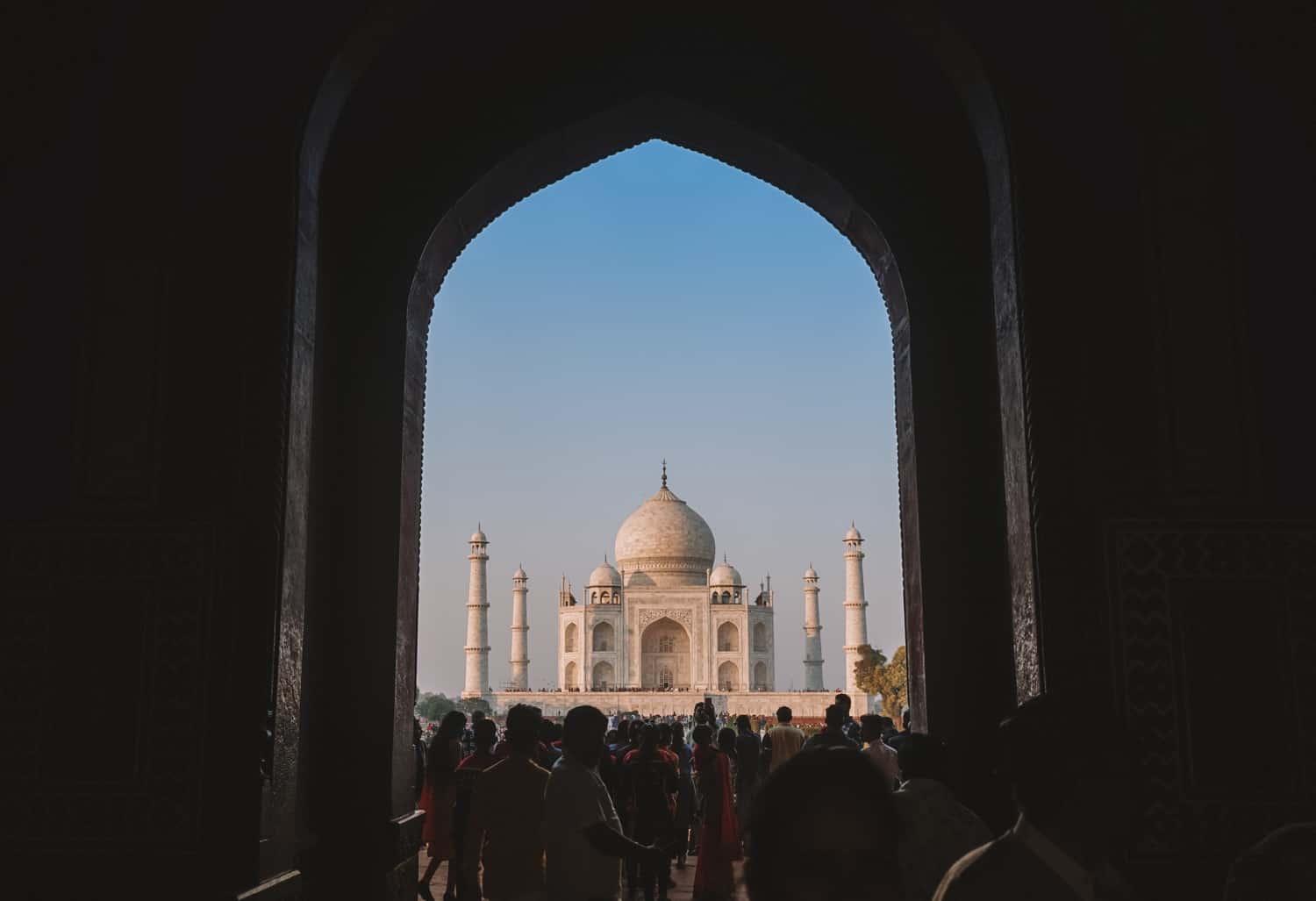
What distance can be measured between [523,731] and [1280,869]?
2.50 metres

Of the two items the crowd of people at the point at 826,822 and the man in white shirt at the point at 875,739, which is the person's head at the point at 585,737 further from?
the man in white shirt at the point at 875,739

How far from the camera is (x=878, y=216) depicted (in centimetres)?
541

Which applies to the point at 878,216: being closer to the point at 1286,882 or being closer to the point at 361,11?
the point at 361,11

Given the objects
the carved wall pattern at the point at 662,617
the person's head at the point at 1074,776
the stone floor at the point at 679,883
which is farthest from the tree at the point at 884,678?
the person's head at the point at 1074,776

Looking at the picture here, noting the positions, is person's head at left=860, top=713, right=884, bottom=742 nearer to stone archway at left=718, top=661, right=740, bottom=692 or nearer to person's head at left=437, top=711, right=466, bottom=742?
person's head at left=437, top=711, right=466, bottom=742

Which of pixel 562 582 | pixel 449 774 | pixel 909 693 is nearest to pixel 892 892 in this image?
pixel 909 693

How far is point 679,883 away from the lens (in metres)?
8.03

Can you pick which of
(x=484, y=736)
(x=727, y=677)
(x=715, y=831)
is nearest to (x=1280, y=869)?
(x=484, y=736)

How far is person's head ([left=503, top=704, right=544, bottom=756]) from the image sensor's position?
148 inches

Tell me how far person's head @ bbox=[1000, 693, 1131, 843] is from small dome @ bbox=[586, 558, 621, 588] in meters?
43.8

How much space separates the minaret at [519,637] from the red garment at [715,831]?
4112cm

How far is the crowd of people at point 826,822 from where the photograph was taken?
1.46m

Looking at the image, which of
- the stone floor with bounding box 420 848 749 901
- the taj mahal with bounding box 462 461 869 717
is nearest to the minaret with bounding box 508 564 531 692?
the taj mahal with bounding box 462 461 869 717

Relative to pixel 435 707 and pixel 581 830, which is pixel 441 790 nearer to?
pixel 581 830
